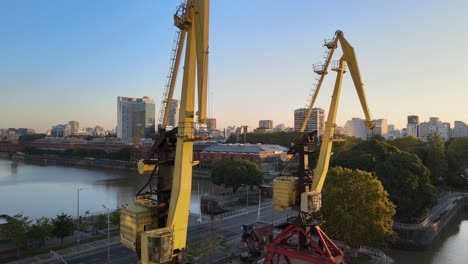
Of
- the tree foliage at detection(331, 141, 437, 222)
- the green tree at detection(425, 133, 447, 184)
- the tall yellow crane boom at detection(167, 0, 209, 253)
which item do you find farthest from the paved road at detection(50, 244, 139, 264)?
the green tree at detection(425, 133, 447, 184)

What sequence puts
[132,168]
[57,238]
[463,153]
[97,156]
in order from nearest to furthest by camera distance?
[57,238], [463,153], [132,168], [97,156]

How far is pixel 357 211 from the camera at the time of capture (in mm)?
24156

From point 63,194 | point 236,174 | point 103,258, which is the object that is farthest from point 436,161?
point 63,194

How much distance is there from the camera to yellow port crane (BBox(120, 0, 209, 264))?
12.9 meters

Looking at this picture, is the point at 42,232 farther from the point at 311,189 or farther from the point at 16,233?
the point at 311,189

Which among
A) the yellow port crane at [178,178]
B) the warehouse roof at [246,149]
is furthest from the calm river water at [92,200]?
the yellow port crane at [178,178]

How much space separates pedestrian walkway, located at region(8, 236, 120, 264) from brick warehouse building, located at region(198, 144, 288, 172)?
49491 mm

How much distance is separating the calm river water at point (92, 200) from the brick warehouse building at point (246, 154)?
1211 centimetres

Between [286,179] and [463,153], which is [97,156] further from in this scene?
[286,179]

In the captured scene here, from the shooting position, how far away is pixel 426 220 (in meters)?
34.6

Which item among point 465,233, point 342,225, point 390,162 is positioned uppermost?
point 390,162

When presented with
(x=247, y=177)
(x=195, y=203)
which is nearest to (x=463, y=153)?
(x=247, y=177)

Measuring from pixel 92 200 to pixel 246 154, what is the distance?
36.4 meters

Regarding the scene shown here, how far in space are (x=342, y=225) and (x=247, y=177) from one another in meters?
25.8
